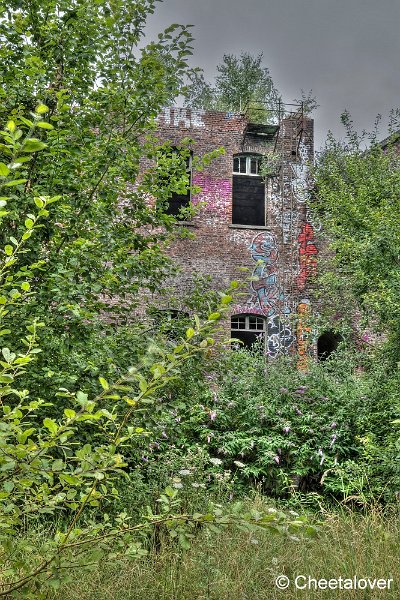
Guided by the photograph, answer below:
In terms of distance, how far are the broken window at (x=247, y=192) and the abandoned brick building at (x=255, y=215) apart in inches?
1.2

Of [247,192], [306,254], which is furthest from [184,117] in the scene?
[306,254]

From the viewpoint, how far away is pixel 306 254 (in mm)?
16688

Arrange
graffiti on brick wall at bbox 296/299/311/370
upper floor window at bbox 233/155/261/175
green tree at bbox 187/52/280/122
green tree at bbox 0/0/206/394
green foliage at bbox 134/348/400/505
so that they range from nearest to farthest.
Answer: green tree at bbox 0/0/206/394
green foliage at bbox 134/348/400/505
graffiti on brick wall at bbox 296/299/311/370
upper floor window at bbox 233/155/261/175
green tree at bbox 187/52/280/122

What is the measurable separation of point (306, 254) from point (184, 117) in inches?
210

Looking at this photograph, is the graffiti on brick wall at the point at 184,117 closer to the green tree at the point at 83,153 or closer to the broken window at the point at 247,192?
the broken window at the point at 247,192

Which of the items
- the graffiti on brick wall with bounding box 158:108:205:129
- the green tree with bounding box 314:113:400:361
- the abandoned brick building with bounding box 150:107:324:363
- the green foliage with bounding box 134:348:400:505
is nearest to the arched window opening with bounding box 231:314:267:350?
the abandoned brick building with bounding box 150:107:324:363

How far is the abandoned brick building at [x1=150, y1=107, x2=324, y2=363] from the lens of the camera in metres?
16.3

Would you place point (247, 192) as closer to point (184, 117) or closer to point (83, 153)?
point (184, 117)

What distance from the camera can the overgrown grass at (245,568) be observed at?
353cm

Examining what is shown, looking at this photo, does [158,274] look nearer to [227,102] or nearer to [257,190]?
[257,190]

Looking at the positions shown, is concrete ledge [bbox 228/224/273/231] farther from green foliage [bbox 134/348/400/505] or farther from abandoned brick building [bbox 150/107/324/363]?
green foliage [bbox 134/348/400/505]

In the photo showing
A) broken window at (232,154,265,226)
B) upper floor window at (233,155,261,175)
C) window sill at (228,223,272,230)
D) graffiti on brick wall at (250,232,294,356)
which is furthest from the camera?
upper floor window at (233,155,261,175)

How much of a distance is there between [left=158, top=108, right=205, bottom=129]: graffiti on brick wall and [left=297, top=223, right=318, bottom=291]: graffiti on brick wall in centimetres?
435

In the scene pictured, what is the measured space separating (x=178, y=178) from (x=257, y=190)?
13.0m
